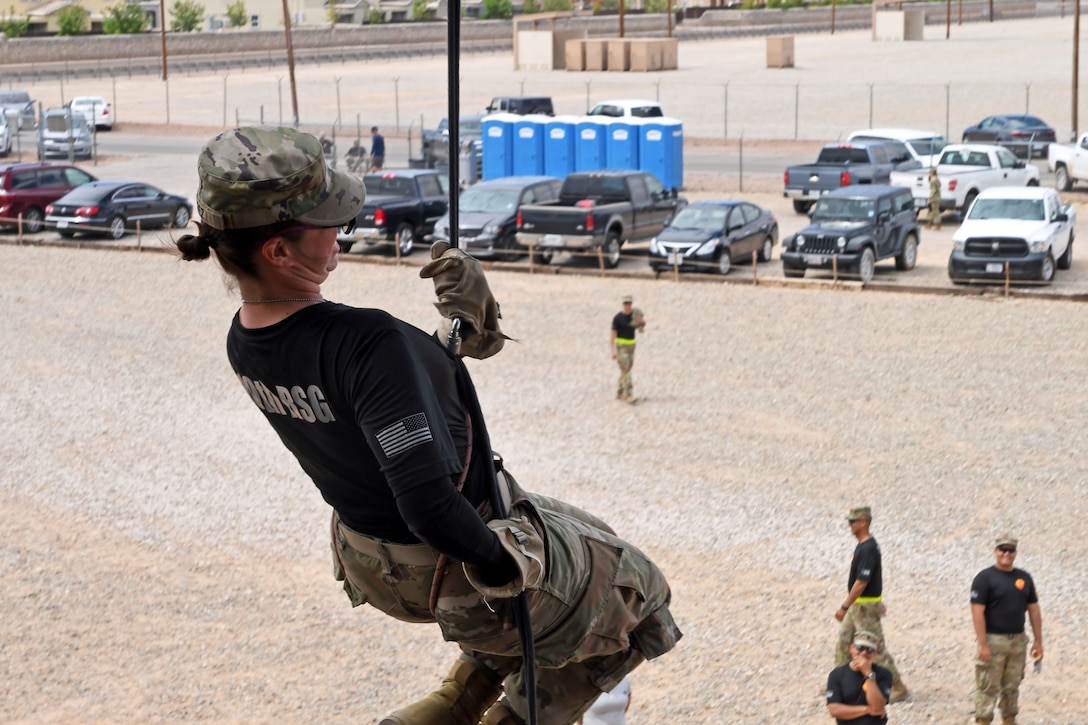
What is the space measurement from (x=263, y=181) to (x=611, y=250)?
24880 mm

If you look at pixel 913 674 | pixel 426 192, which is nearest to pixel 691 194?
pixel 426 192

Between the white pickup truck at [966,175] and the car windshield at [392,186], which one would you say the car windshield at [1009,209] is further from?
the car windshield at [392,186]

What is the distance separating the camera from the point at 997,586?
34.0 ft

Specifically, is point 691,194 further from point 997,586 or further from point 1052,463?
point 997,586

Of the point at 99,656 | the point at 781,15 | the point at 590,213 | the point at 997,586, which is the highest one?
the point at 781,15

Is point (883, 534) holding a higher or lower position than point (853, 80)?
lower

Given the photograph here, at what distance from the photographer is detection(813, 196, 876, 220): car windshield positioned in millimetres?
26031

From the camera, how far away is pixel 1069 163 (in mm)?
35375

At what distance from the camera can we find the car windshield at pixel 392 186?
29.8 m

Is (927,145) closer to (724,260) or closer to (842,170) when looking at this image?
(842,170)

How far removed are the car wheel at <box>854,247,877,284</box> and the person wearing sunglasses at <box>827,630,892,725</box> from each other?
1702 cm

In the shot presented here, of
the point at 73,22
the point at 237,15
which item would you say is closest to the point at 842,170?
the point at 73,22

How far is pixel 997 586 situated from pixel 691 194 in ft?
93.1

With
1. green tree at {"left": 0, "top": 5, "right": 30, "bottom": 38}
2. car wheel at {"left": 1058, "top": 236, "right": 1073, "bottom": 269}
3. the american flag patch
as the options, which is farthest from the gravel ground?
green tree at {"left": 0, "top": 5, "right": 30, "bottom": 38}
